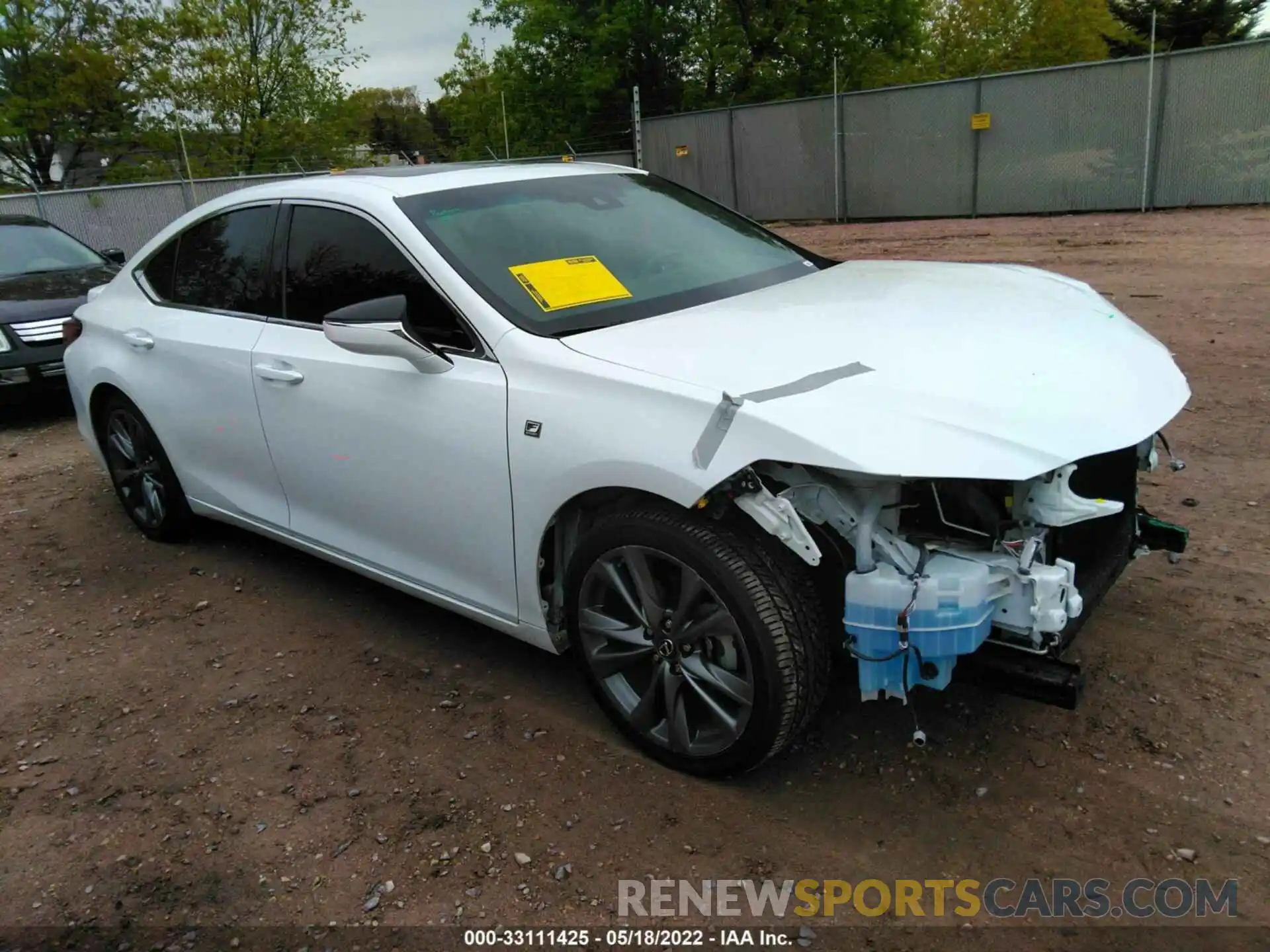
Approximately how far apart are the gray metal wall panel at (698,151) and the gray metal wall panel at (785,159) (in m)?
0.28

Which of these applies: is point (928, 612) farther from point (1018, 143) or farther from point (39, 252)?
point (1018, 143)

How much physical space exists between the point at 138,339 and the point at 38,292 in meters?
4.55

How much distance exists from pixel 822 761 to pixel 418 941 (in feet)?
4.01

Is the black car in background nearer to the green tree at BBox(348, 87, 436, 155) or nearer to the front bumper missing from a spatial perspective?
the front bumper missing

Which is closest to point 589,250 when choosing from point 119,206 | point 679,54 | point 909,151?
point 909,151

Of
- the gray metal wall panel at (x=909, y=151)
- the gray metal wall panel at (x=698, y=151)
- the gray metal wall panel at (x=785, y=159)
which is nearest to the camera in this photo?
the gray metal wall panel at (x=909, y=151)

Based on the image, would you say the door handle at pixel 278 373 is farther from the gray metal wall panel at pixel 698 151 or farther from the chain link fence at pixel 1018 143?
the gray metal wall panel at pixel 698 151

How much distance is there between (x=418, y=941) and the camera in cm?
234

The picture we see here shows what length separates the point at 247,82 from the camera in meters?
25.5

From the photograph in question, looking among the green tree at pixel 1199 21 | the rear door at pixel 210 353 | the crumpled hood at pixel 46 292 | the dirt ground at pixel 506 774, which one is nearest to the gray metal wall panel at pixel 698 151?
the crumpled hood at pixel 46 292

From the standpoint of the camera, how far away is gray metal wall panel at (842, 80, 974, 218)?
57.7 feet

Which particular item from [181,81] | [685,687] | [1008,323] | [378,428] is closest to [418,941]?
[685,687]

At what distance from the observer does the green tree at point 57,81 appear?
2316 centimetres

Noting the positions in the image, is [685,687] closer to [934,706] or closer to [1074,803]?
[934,706]
